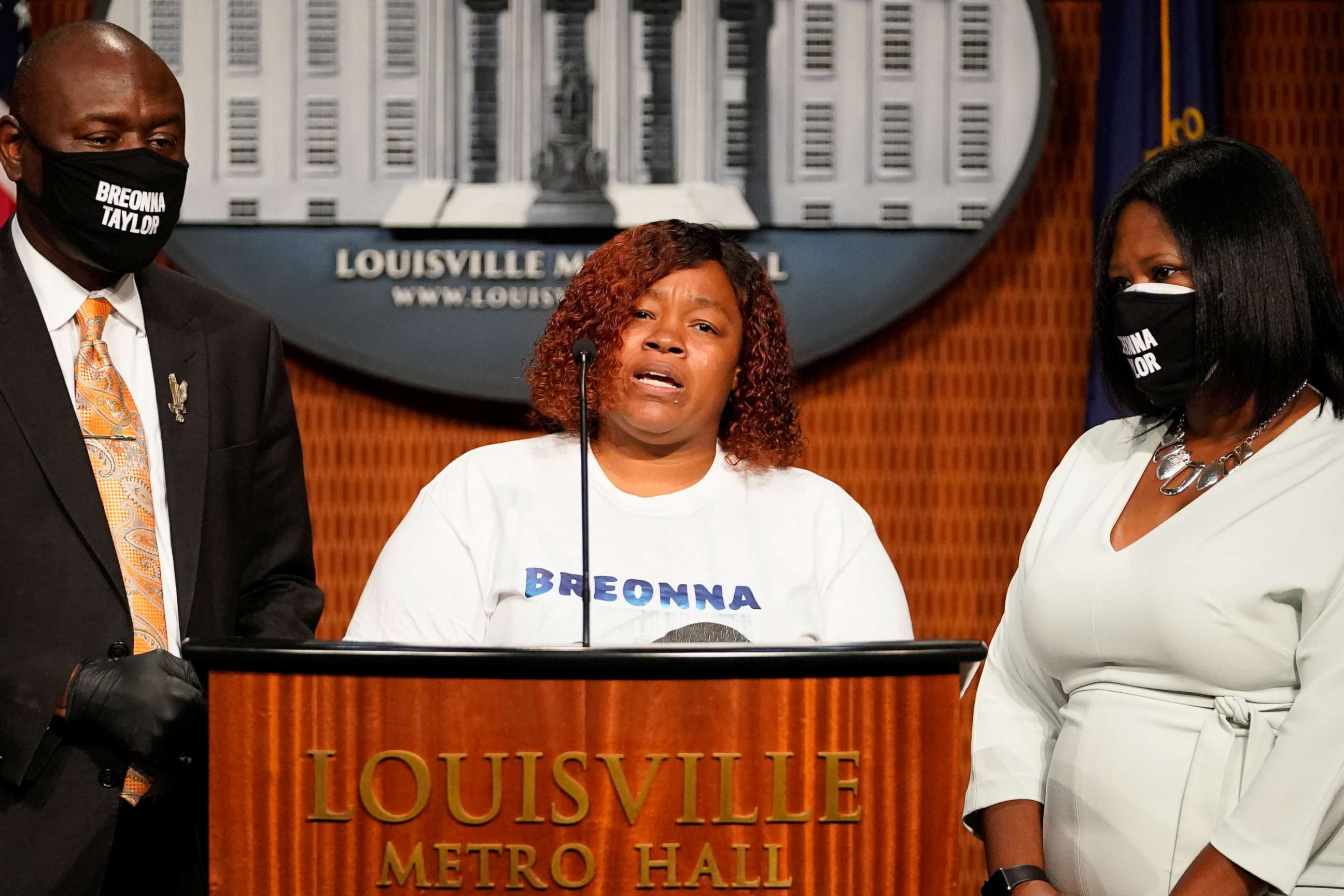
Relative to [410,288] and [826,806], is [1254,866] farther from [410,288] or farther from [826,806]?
[410,288]

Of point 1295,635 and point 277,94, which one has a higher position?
point 277,94

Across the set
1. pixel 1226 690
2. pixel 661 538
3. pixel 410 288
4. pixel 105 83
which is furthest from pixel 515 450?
pixel 410 288

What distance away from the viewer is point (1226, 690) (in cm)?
165

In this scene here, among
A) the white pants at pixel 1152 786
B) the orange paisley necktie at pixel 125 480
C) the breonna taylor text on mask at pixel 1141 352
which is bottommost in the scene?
the white pants at pixel 1152 786

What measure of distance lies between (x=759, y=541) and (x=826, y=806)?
0.62m

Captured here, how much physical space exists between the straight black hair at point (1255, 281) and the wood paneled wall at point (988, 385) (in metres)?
1.52

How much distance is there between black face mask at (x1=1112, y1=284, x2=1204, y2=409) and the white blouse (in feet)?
0.41

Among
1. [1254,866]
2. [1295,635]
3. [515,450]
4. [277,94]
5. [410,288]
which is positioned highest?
[277,94]

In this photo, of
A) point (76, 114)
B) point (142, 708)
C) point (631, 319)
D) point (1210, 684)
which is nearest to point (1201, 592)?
point (1210, 684)

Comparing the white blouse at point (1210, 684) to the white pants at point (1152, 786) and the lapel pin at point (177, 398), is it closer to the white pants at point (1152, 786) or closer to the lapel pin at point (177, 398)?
the white pants at point (1152, 786)

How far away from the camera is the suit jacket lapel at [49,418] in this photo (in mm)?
1672

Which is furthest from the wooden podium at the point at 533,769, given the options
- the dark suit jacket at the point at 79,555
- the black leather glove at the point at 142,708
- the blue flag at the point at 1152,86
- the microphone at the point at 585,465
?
the blue flag at the point at 1152,86

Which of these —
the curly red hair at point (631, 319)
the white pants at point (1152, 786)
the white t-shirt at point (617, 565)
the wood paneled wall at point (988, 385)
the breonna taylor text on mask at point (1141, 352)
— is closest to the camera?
the white pants at point (1152, 786)

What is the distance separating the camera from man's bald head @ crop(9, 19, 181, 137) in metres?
1.79
